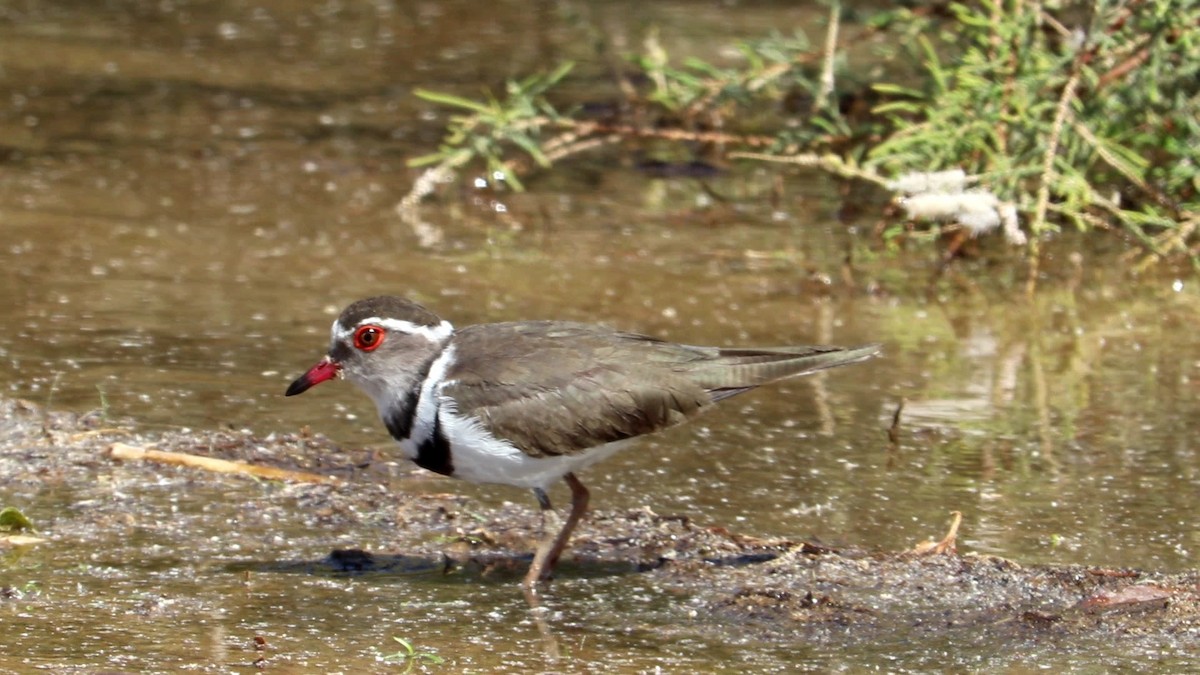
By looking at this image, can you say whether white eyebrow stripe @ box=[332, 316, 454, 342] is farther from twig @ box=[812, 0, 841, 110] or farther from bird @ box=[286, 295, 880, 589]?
twig @ box=[812, 0, 841, 110]

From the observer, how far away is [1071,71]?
739 centimetres

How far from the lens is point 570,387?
496 cm

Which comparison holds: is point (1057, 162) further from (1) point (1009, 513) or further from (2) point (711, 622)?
(2) point (711, 622)

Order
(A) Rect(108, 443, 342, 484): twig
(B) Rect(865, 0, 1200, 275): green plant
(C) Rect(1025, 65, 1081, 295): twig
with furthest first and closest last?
1. (B) Rect(865, 0, 1200, 275): green plant
2. (C) Rect(1025, 65, 1081, 295): twig
3. (A) Rect(108, 443, 342, 484): twig

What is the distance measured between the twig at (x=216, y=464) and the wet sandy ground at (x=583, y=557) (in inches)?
1.1

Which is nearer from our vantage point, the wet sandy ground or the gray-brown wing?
the wet sandy ground

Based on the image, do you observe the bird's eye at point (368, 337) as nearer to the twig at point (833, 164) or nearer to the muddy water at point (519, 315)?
the muddy water at point (519, 315)

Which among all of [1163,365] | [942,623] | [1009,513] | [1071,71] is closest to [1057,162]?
[1071,71]

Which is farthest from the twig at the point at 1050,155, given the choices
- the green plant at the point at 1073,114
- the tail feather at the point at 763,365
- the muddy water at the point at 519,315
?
the tail feather at the point at 763,365

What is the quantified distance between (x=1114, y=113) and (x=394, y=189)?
356 centimetres

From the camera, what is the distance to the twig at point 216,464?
5.44 meters

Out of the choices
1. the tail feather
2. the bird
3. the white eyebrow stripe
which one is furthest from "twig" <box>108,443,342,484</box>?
the tail feather

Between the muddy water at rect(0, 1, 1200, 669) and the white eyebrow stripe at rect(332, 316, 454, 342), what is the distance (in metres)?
0.59

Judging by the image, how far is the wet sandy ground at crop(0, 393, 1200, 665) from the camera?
4.48 meters
